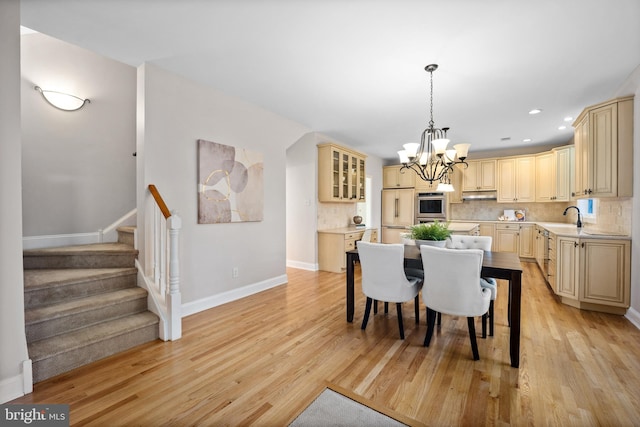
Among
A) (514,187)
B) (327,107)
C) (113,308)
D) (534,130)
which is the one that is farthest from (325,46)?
(514,187)

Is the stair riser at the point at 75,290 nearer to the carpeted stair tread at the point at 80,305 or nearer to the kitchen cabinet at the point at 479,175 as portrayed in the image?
the carpeted stair tread at the point at 80,305

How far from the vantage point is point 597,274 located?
10.3 feet

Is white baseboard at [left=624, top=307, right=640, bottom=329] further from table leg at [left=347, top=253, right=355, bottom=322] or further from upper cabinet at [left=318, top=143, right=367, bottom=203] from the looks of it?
upper cabinet at [left=318, top=143, right=367, bottom=203]

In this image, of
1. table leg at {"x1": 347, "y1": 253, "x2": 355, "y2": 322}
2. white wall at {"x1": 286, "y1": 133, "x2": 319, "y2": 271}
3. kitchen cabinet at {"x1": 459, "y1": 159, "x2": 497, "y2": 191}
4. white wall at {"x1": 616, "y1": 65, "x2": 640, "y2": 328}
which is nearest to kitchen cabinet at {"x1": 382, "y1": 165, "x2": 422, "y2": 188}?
kitchen cabinet at {"x1": 459, "y1": 159, "x2": 497, "y2": 191}

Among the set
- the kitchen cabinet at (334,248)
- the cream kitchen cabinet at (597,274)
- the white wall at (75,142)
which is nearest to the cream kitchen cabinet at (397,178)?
the kitchen cabinet at (334,248)

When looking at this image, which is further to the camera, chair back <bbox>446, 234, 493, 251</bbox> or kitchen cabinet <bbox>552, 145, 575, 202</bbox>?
kitchen cabinet <bbox>552, 145, 575, 202</bbox>

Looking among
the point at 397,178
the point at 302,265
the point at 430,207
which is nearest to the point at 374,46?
the point at 302,265

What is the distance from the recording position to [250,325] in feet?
9.32

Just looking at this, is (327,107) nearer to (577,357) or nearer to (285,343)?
(285,343)

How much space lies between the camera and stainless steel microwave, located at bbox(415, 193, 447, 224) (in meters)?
6.96

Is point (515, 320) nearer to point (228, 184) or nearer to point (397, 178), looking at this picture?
point (228, 184)

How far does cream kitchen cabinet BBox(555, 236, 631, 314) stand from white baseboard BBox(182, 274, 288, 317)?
12.3 ft

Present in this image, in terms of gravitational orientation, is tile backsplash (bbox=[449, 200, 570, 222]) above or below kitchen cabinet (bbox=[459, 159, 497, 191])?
below

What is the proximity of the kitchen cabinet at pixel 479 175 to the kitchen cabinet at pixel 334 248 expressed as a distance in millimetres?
3438
